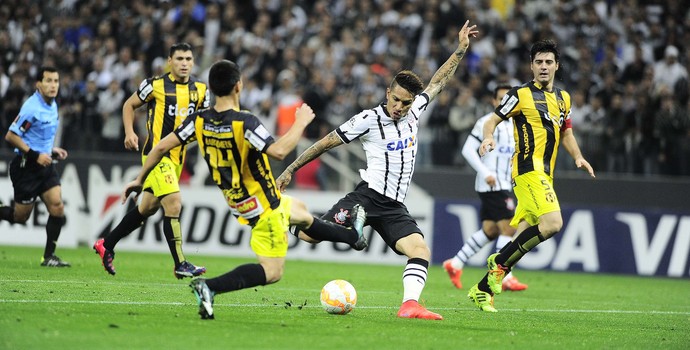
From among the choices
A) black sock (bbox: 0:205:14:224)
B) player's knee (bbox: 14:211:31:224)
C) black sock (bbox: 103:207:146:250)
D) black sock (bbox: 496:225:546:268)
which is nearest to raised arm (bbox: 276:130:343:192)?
black sock (bbox: 496:225:546:268)

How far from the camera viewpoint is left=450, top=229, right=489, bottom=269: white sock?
47.2 feet

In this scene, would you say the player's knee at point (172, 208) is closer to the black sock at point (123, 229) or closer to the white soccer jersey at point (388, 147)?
the black sock at point (123, 229)

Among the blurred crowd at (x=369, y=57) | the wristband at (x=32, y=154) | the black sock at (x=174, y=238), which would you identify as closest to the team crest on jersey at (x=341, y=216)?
the black sock at (x=174, y=238)

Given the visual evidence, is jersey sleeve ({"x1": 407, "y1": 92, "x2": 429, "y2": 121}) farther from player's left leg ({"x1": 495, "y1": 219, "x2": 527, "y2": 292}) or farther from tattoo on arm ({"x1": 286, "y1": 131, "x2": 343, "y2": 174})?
player's left leg ({"x1": 495, "y1": 219, "x2": 527, "y2": 292})

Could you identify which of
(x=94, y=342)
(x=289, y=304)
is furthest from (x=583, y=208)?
(x=94, y=342)

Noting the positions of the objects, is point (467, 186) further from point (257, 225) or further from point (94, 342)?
point (94, 342)

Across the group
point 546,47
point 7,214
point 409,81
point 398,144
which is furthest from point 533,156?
point 7,214

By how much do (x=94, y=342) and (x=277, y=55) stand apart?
1568cm

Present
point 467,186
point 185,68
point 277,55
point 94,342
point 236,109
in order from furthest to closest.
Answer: point 277,55 < point 467,186 < point 185,68 < point 236,109 < point 94,342

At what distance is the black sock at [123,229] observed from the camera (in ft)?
39.8

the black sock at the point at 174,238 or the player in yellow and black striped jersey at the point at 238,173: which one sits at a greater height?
the player in yellow and black striped jersey at the point at 238,173

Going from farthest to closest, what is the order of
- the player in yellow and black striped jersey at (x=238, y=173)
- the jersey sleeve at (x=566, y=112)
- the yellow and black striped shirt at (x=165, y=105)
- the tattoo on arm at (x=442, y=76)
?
the yellow and black striped shirt at (x=165, y=105) → the jersey sleeve at (x=566, y=112) → the tattoo on arm at (x=442, y=76) → the player in yellow and black striped jersey at (x=238, y=173)

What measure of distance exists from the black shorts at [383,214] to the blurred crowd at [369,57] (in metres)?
10.0

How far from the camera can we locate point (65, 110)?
68.1 feet
